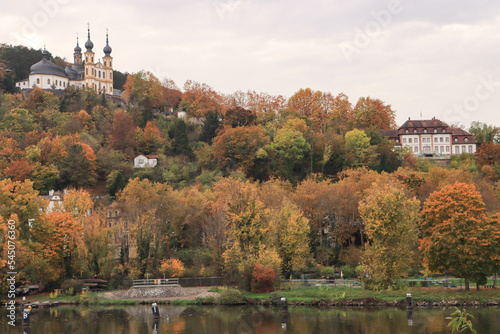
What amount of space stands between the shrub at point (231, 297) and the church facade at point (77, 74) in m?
89.4

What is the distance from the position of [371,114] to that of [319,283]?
58614 millimetres

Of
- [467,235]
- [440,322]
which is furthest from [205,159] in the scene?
[440,322]

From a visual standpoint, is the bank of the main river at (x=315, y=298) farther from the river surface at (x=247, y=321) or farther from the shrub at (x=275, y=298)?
the river surface at (x=247, y=321)

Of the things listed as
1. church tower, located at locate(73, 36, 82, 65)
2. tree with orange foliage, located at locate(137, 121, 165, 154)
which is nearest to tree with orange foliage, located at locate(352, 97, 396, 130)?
tree with orange foliage, located at locate(137, 121, 165, 154)

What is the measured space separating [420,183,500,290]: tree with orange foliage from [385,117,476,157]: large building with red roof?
60.8 metres

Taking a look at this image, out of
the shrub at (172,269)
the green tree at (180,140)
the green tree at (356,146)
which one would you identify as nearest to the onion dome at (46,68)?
the green tree at (180,140)

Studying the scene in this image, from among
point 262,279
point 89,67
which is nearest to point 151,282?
point 262,279

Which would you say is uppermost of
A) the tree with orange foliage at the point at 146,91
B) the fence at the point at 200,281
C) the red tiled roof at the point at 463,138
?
the tree with orange foliage at the point at 146,91

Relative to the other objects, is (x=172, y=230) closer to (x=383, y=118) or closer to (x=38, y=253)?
(x=38, y=253)

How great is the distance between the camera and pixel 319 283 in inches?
1799

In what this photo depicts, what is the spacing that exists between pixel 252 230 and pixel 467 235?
638 inches

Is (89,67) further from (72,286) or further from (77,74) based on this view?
(72,286)

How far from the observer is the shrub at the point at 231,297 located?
42.8 meters

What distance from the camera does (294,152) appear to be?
80.4 m
